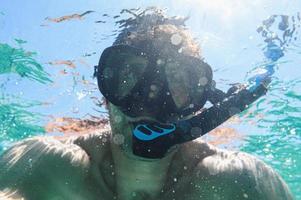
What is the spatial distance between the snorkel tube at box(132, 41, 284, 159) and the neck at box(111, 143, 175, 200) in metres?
0.66

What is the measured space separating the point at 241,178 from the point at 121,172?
52.2 inches

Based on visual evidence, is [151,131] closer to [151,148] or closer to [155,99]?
[151,148]

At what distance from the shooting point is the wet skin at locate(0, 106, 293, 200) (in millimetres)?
3080

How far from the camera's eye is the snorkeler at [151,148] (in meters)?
3.12

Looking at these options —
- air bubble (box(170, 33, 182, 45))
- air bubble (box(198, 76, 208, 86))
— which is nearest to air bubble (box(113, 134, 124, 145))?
air bubble (box(198, 76, 208, 86))

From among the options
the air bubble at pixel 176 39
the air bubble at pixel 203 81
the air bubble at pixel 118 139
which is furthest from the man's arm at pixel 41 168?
the air bubble at pixel 176 39

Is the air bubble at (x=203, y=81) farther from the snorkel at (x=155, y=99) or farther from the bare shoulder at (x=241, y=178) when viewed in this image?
the bare shoulder at (x=241, y=178)

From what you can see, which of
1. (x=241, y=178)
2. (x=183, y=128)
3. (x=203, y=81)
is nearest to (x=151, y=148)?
(x=183, y=128)

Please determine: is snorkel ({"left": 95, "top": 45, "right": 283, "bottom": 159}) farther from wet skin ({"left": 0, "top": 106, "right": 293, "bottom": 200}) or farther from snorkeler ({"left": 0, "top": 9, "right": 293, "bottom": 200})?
wet skin ({"left": 0, "top": 106, "right": 293, "bottom": 200})

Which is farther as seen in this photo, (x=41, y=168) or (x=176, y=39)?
(x=176, y=39)

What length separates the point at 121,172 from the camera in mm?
3885

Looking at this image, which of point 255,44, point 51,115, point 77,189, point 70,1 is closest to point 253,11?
point 255,44

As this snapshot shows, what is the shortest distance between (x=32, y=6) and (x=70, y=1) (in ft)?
4.50

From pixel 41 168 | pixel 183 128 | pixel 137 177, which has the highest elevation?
pixel 183 128
